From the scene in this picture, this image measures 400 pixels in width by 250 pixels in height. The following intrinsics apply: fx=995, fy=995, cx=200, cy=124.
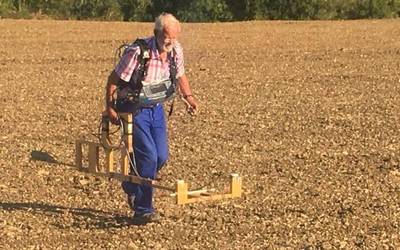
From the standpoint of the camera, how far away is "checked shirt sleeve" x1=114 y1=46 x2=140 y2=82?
23.6ft

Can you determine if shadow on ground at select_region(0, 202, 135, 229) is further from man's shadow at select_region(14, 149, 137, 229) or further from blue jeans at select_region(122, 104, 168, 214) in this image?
blue jeans at select_region(122, 104, 168, 214)

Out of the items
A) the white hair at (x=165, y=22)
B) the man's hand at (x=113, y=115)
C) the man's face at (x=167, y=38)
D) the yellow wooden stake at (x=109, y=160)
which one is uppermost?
the white hair at (x=165, y=22)

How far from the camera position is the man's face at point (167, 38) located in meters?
7.13

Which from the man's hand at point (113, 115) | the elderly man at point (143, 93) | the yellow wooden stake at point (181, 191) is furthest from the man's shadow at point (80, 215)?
the man's hand at point (113, 115)

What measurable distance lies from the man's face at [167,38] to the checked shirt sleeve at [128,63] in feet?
0.58

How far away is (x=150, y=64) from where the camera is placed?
7.29m

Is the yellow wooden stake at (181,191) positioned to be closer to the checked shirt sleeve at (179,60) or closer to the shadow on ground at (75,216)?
the shadow on ground at (75,216)

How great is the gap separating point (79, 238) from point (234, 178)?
1.30 m

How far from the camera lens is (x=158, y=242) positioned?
7.12 m

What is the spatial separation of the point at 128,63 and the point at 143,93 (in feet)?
0.82

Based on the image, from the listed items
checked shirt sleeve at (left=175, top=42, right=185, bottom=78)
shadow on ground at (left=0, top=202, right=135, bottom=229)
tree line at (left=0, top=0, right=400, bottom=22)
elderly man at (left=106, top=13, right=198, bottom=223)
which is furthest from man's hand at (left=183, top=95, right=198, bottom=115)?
tree line at (left=0, top=0, right=400, bottom=22)

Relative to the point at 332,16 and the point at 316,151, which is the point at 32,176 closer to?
the point at 316,151

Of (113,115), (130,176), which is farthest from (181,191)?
(113,115)

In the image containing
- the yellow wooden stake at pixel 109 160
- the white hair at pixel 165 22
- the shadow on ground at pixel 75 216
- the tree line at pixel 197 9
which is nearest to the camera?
the white hair at pixel 165 22
